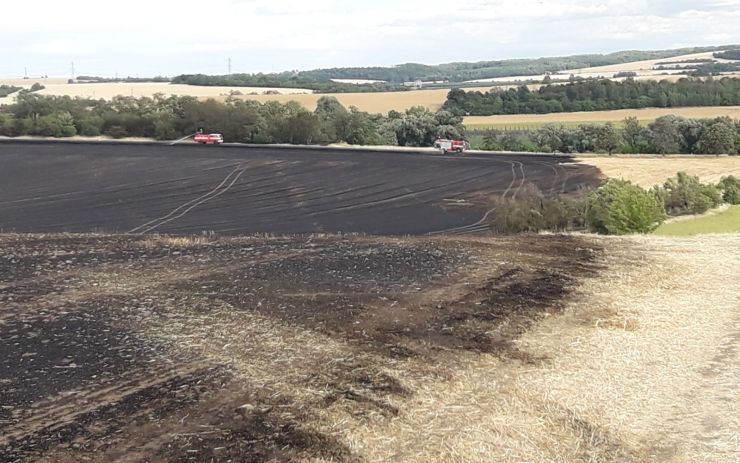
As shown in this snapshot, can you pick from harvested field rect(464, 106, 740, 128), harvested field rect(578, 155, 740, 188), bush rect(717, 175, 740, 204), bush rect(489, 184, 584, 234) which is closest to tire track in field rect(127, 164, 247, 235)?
bush rect(489, 184, 584, 234)

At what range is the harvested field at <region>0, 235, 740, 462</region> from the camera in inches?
314

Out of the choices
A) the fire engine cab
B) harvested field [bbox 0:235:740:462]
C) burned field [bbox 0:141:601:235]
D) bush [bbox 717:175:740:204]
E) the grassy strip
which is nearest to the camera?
harvested field [bbox 0:235:740:462]

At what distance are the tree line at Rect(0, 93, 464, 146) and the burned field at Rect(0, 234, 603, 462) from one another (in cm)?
4398

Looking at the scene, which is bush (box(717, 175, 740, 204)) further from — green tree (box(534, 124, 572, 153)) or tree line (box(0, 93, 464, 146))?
tree line (box(0, 93, 464, 146))

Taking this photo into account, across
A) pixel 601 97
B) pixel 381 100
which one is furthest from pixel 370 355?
pixel 601 97

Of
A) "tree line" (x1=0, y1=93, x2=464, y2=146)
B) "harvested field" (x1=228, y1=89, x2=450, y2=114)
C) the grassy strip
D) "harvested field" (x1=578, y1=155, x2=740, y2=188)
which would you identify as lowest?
the grassy strip

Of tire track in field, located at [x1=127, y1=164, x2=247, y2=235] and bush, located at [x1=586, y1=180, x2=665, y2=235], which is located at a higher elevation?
bush, located at [x1=586, y1=180, x2=665, y2=235]

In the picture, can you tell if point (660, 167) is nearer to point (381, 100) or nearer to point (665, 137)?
point (665, 137)

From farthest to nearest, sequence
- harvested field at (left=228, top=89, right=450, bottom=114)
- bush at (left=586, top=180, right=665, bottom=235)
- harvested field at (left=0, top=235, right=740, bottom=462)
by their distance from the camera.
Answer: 1. harvested field at (left=228, top=89, right=450, bottom=114)
2. bush at (left=586, top=180, right=665, bottom=235)
3. harvested field at (left=0, top=235, right=740, bottom=462)

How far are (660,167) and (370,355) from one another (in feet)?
136

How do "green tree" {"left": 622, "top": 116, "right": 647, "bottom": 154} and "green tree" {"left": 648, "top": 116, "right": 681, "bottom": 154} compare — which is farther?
"green tree" {"left": 622, "top": 116, "right": 647, "bottom": 154}

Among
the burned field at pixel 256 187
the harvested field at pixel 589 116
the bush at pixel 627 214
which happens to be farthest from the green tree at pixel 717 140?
the bush at pixel 627 214

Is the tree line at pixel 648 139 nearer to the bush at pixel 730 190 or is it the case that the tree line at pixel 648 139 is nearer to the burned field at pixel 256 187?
the burned field at pixel 256 187

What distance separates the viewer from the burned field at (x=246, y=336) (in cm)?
809
